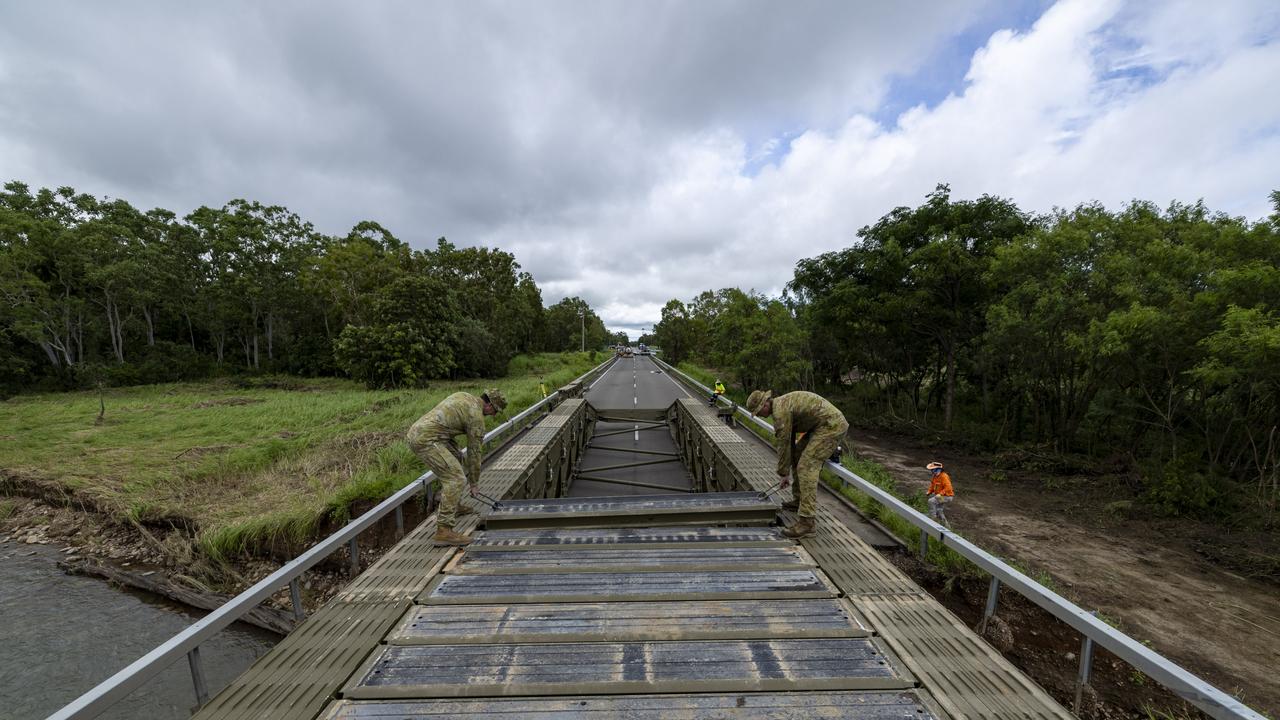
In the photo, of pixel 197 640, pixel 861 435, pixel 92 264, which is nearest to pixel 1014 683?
pixel 197 640

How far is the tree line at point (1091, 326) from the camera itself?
692 cm

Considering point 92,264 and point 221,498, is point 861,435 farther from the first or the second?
point 92,264

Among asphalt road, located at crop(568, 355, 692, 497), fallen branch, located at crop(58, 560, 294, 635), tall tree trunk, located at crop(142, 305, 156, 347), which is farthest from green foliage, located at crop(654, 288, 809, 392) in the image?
tall tree trunk, located at crop(142, 305, 156, 347)

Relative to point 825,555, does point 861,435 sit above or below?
below

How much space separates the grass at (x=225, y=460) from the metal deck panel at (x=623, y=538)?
378 centimetres

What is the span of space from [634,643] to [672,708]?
48 cm

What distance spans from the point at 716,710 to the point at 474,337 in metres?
28.1

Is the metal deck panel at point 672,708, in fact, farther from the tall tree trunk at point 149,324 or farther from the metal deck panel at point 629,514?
the tall tree trunk at point 149,324

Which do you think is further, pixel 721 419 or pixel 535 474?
pixel 721 419

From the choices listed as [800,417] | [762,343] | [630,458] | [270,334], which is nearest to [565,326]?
[270,334]

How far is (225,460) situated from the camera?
920cm

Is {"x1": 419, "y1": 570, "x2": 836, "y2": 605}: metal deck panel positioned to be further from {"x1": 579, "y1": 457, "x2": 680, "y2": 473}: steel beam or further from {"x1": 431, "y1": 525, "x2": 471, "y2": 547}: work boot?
{"x1": 579, "y1": 457, "x2": 680, "y2": 473}: steel beam

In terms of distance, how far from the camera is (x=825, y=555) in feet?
11.6

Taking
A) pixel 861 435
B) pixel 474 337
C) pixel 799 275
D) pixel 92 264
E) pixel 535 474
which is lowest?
pixel 861 435
